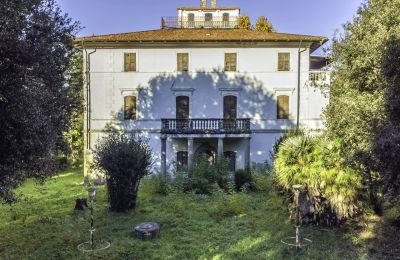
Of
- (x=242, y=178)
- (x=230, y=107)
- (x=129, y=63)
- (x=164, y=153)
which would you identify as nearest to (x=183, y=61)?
(x=129, y=63)

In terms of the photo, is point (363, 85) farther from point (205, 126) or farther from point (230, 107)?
point (230, 107)

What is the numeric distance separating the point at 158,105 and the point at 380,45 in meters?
17.2

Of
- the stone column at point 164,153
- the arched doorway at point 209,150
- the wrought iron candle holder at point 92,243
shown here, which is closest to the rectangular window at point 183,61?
the stone column at point 164,153

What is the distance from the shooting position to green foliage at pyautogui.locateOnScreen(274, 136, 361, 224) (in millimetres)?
11305

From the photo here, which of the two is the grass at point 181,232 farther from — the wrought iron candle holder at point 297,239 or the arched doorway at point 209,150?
the arched doorway at point 209,150

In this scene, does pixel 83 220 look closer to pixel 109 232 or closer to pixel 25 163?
pixel 109 232

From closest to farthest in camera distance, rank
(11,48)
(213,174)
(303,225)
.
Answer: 1. (11,48)
2. (303,225)
3. (213,174)

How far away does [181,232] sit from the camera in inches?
479

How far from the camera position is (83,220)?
13656mm

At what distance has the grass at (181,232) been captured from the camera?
33.4 ft

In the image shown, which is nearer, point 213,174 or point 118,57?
point 213,174

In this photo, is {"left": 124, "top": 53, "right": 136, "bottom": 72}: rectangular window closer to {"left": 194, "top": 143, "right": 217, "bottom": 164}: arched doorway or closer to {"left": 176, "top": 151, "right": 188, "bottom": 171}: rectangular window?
{"left": 176, "top": 151, "right": 188, "bottom": 171}: rectangular window

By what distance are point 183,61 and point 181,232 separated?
15320mm

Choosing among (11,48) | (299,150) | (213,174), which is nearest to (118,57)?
(213,174)
